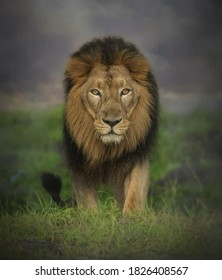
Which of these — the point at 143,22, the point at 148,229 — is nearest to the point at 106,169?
the point at 148,229

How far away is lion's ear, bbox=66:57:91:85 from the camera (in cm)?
524

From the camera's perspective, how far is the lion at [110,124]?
5113mm

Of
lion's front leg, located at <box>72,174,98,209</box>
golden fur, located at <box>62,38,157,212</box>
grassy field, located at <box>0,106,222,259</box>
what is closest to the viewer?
grassy field, located at <box>0,106,222,259</box>

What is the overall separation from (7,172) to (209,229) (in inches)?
51.7

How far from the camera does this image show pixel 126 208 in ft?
17.2

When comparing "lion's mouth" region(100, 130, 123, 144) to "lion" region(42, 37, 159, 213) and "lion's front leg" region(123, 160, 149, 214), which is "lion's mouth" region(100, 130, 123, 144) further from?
"lion's front leg" region(123, 160, 149, 214)

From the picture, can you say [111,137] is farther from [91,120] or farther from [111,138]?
[91,120]

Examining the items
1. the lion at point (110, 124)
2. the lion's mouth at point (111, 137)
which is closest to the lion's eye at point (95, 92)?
the lion at point (110, 124)

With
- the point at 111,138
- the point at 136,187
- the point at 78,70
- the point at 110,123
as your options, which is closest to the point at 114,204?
the point at 136,187

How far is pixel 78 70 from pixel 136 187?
2.36ft

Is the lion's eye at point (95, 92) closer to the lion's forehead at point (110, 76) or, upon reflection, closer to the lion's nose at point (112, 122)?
the lion's forehead at point (110, 76)

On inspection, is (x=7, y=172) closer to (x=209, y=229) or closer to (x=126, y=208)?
(x=126, y=208)

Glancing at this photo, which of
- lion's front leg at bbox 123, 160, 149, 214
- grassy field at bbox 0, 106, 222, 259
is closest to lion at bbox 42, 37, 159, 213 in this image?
lion's front leg at bbox 123, 160, 149, 214

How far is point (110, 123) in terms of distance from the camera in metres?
5.01
